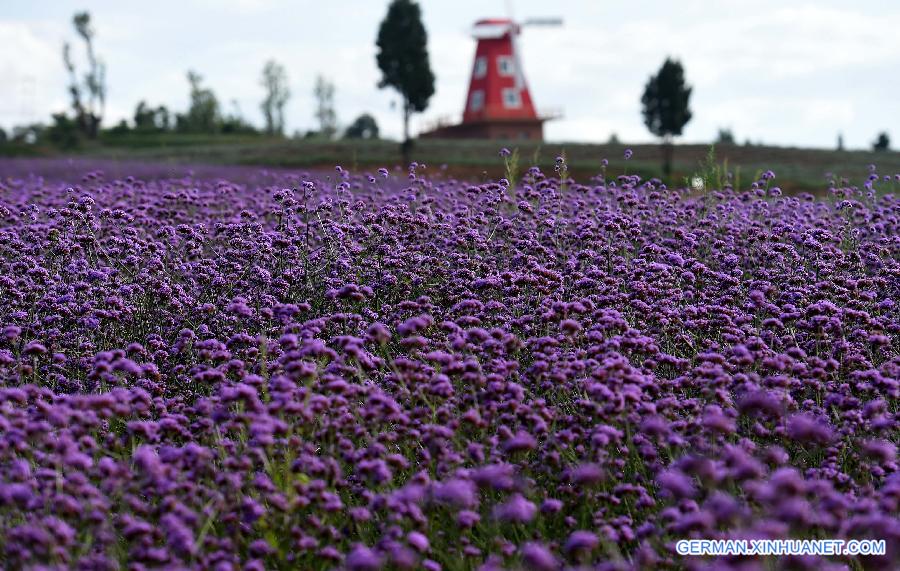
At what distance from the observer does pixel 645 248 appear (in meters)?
8.36

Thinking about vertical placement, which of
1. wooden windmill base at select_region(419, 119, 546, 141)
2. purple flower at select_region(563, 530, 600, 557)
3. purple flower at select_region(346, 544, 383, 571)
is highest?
wooden windmill base at select_region(419, 119, 546, 141)

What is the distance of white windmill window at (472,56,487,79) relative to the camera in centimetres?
5578

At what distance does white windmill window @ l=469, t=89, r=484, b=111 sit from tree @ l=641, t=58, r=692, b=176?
1629cm

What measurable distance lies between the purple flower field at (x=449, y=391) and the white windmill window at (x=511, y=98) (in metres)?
46.6

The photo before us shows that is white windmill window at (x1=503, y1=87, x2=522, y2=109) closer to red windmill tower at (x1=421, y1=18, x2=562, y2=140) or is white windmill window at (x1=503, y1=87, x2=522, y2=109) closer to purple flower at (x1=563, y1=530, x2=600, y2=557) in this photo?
red windmill tower at (x1=421, y1=18, x2=562, y2=140)

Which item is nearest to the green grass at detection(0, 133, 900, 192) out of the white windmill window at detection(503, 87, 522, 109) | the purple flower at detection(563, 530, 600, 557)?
the white windmill window at detection(503, 87, 522, 109)

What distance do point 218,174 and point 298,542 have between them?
1788 centimetres

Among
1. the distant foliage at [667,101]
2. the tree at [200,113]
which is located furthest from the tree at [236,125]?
the distant foliage at [667,101]

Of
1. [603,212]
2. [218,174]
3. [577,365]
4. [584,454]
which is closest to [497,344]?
[577,365]

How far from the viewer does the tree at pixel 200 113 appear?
74.1m

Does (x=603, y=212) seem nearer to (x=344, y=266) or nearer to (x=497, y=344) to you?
(x=344, y=266)

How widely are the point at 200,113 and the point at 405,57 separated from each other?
40.2m

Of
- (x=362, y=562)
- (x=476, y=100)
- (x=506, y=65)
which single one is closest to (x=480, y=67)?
(x=506, y=65)

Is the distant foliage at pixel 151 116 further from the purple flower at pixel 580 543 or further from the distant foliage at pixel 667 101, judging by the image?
the purple flower at pixel 580 543
